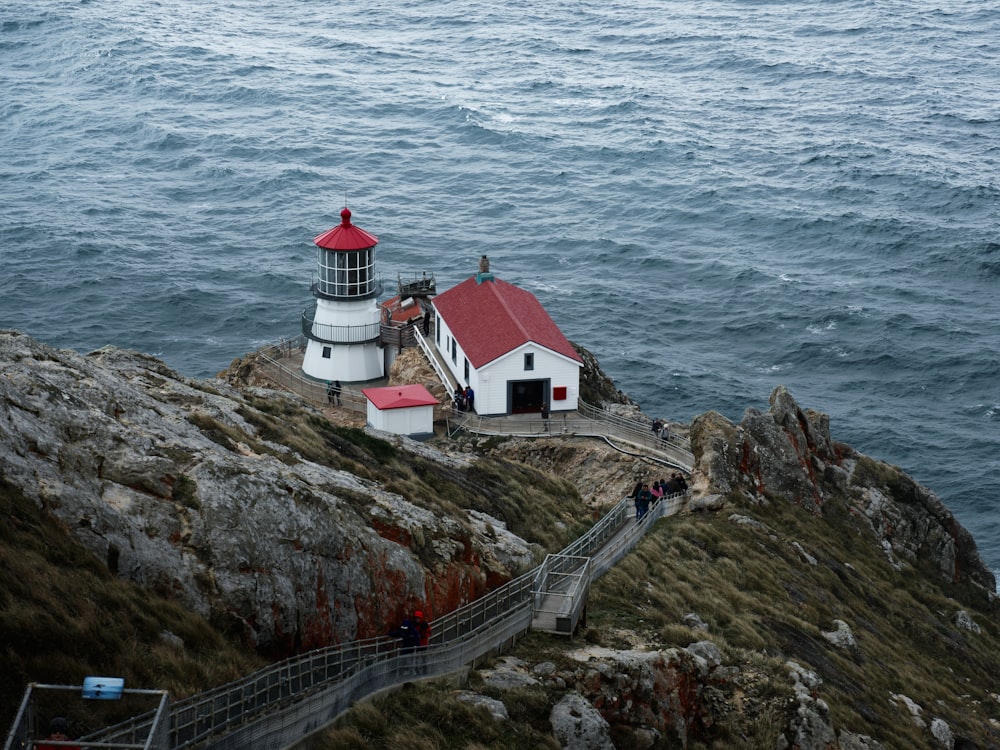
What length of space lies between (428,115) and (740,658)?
112224 millimetres

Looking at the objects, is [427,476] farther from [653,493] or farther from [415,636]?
[415,636]

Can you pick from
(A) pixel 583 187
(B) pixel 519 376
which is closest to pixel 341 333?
(B) pixel 519 376

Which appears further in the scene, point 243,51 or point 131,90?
point 243,51

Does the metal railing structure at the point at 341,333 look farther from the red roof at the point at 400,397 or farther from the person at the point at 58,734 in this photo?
the person at the point at 58,734

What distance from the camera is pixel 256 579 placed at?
747 inches

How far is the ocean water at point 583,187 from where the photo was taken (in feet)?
251

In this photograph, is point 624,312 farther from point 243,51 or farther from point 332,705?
point 243,51

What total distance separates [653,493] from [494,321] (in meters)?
14.7

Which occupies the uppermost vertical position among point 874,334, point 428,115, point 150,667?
point 428,115

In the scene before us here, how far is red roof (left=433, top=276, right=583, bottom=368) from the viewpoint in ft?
Answer: 161

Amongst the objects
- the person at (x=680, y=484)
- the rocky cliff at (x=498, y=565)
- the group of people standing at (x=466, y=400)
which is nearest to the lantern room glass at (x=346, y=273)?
the group of people standing at (x=466, y=400)

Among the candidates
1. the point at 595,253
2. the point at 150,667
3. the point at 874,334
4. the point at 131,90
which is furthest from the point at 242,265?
the point at 150,667

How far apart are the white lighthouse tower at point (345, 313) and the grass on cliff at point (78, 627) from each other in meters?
35.7

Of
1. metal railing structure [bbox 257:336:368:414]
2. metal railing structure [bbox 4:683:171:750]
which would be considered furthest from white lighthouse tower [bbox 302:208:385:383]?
metal railing structure [bbox 4:683:171:750]
